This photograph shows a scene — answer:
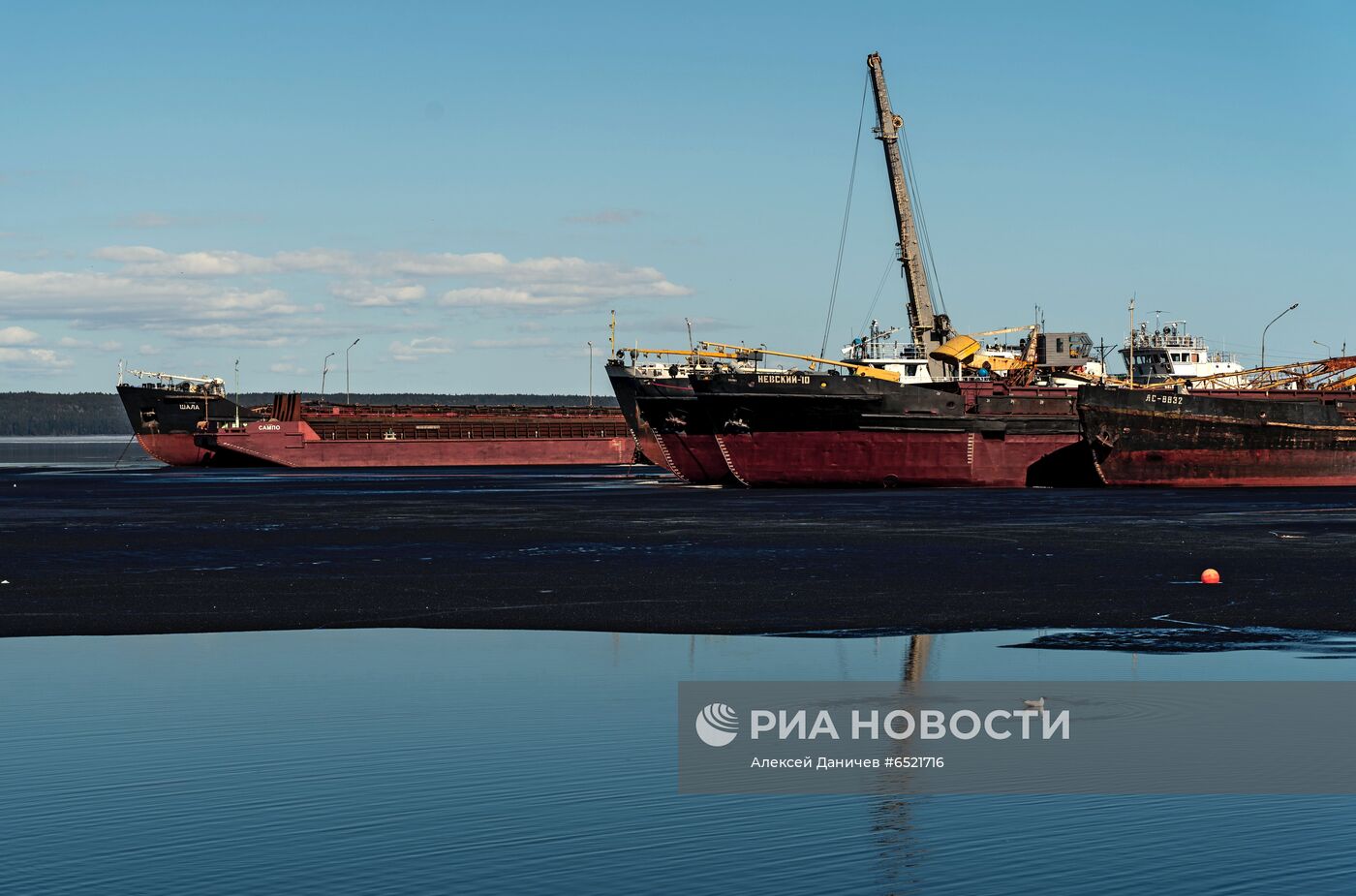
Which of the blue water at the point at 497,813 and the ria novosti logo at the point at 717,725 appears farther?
the ria novosti logo at the point at 717,725

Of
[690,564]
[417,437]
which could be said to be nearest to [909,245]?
[690,564]

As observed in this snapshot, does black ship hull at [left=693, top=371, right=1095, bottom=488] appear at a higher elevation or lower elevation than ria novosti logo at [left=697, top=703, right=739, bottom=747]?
higher

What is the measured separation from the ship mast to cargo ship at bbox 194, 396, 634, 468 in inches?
2121

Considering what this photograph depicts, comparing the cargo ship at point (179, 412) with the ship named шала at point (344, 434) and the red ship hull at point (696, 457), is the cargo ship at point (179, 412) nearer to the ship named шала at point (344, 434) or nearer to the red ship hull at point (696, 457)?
the ship named шала at point (344, 434)

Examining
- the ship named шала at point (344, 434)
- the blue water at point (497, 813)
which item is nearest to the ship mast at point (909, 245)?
the ship named шала at point (344, 434)

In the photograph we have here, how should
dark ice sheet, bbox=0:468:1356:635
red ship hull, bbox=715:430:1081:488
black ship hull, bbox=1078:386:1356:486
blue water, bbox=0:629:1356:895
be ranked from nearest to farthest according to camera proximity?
blue water, bbox=0:629:1356:895 < dark ice sheet, bbox=0:468:1356:635 < red ship hull, bbox=715:430:1081:488 < black ship hull, bbox=1078:386:1356:486

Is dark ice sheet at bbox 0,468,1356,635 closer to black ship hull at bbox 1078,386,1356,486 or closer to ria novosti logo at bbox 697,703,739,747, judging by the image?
ria novosti logo at bbox 697,703,739,747

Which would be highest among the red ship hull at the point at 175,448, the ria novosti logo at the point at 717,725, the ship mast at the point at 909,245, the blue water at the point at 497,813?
the ship mast at the point at 909,245

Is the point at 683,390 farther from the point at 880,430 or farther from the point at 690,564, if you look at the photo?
the point at 690,564

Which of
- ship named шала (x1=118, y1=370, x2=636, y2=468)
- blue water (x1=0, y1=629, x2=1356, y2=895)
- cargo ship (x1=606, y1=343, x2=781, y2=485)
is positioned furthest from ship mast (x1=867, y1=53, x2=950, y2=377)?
blue water (x1=0, y1=629, x2=1356, y2=895)

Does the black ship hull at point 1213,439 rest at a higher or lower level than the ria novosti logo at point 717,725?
higher

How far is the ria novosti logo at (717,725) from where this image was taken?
548 inches

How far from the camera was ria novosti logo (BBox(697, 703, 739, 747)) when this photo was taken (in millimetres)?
13922

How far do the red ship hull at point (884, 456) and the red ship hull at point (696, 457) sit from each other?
203 cm
